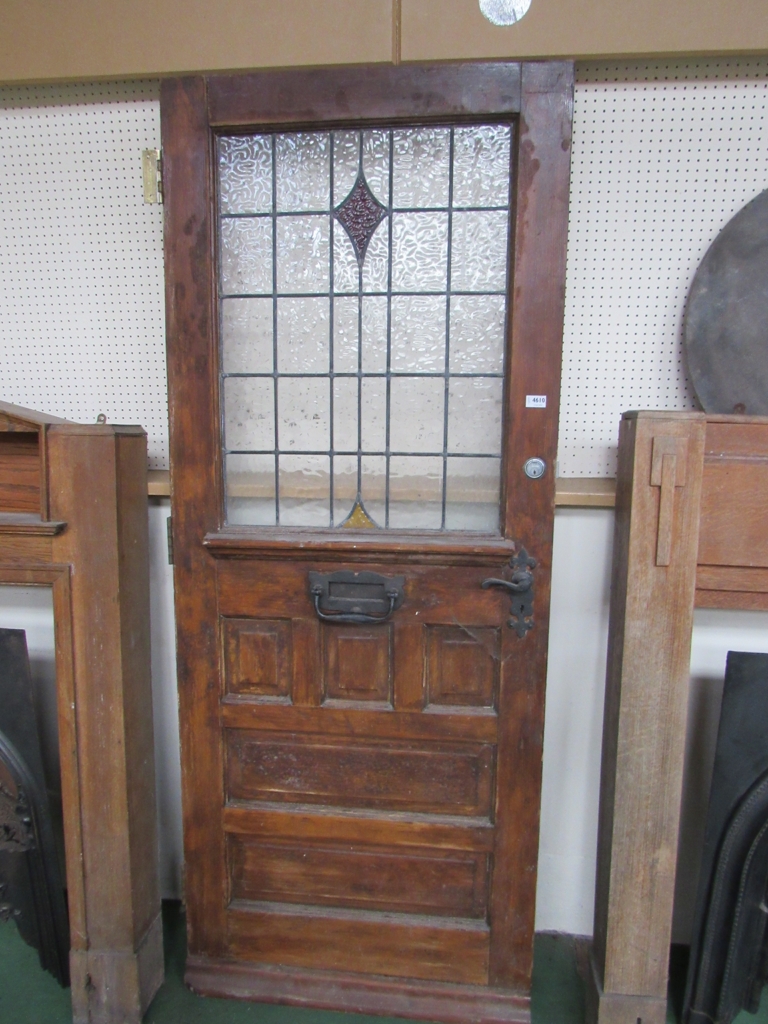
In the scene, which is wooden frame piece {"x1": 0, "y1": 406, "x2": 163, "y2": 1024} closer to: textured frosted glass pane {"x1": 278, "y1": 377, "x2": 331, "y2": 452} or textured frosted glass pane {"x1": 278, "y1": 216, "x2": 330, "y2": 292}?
textured frosted glass pane {"x1": 278, "y1": 377, "x2": 331, "y2": 452}

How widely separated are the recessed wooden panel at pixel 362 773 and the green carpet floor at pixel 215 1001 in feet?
1.82

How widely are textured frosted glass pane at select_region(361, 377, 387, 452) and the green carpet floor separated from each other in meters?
1.49

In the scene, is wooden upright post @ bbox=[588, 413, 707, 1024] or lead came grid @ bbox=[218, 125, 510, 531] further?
lead came grid @ bbox=[218, 125, 510, 531]

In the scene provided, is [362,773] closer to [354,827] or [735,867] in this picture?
[354,827]

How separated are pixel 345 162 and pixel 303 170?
105 mm

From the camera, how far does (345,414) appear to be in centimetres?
154

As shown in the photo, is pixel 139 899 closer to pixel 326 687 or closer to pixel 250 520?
pixel 326 687

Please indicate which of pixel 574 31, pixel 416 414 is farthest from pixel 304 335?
pixel 574 31

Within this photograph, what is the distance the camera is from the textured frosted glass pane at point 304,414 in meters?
1.54

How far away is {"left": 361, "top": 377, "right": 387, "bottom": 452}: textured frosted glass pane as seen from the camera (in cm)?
152

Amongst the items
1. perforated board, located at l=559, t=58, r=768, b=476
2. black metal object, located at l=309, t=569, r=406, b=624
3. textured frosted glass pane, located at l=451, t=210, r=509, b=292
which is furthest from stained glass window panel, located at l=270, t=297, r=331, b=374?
perforated board, located at l=559, t=58, r=768, b=476

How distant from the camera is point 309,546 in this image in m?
1.48

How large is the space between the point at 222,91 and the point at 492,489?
113 cm

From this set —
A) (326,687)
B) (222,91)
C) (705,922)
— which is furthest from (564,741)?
(222,91)
